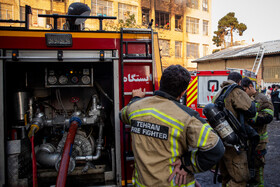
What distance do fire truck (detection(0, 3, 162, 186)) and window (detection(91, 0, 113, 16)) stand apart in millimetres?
19898

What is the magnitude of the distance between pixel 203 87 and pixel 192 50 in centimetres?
2238

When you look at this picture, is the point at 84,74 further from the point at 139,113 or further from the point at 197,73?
the point at 197,73

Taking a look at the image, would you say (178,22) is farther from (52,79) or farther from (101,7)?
(52,79)

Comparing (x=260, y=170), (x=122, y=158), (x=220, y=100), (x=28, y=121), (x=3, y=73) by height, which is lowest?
(x=260, y=170)

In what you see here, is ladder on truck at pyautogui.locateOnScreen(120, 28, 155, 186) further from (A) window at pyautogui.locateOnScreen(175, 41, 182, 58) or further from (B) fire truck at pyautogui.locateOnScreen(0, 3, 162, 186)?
(A) window at pyautogui.locateOnScreen(175, 41, 182, 58)

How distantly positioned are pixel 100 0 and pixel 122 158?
72.5 ft

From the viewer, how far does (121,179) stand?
311 cm

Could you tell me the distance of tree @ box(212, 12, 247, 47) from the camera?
36.7 metres

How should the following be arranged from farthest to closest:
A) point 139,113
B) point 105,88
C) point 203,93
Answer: point 203,93 < point 105,88 < point 139,113

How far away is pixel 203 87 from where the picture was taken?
842 cm

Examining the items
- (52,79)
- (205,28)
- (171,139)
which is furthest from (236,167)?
(205,28)

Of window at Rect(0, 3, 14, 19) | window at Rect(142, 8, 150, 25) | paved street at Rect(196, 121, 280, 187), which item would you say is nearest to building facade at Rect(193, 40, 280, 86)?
window at Rect(142, 8, 150, 25)

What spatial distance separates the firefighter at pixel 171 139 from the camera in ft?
5.90

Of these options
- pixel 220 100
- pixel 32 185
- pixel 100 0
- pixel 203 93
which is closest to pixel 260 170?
pixel 220 100
